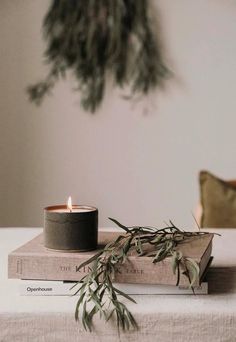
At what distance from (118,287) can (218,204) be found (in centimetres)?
117

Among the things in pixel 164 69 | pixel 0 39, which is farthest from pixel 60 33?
pixel 164 69

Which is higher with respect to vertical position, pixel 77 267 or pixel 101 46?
pixel 101 46

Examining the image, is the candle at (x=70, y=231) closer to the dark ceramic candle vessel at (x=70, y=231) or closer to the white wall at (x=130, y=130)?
the dark ceramic candle vessel at (x=70, y=231)

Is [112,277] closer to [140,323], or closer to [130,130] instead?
[140,323]

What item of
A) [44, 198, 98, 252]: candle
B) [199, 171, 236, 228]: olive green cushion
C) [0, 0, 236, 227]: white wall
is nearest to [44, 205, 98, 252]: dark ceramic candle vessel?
[44, 198, 98, 252]: candle

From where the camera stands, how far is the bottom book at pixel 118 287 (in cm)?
96

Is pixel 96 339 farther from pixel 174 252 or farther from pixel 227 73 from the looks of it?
pixel 227 73

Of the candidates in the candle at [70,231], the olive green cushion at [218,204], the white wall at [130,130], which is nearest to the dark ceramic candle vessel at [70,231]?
the candle at [70,231]

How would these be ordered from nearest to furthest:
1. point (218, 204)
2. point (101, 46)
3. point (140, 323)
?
1. point (140, 323)
2. point (218, 204)
3. point (101, 46)

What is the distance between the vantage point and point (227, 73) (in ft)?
9.93

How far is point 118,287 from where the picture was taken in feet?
3.13

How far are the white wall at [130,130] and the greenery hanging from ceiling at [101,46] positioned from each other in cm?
5

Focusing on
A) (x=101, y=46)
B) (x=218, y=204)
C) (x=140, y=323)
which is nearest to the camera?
(x=140, y=323)

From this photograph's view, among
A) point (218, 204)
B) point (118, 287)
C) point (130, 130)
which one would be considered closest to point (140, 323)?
point (118, 287)
